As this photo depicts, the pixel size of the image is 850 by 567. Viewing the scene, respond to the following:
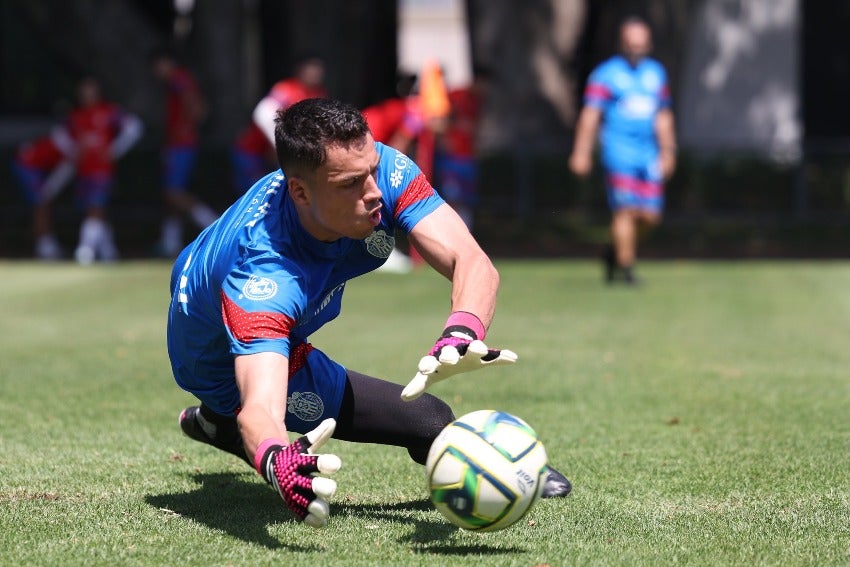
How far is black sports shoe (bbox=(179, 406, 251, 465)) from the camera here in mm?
5309

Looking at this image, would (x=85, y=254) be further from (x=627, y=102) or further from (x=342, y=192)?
(x=342, y=192)

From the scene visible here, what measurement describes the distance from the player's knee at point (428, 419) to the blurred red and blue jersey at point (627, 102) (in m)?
8.30

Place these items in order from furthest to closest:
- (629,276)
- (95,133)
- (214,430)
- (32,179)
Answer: (32,179)
(95,133)
(629,276)
(214,430)

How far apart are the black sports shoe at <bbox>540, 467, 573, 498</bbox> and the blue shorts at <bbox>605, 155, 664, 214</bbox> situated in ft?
26.6

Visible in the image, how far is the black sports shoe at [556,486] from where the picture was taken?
5105 mm

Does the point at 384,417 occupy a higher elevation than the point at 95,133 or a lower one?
higher

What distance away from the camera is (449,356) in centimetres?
399

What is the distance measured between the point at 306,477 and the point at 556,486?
4.81ft

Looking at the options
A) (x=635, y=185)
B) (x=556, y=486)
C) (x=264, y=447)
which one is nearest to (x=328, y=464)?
(x=264, y=447)

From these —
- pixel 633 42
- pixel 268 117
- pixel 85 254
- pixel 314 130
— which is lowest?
pixel 85 254

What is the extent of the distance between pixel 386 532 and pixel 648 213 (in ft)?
29.3

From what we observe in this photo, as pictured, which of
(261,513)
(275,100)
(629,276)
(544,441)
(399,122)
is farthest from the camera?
(275,100)

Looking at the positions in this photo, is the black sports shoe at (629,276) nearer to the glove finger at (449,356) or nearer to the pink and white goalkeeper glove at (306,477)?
the glove finger at (449,356)

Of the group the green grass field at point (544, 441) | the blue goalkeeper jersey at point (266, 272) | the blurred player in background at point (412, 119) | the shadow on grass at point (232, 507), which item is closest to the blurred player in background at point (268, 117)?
the blurred player in background at point (412, 119)
